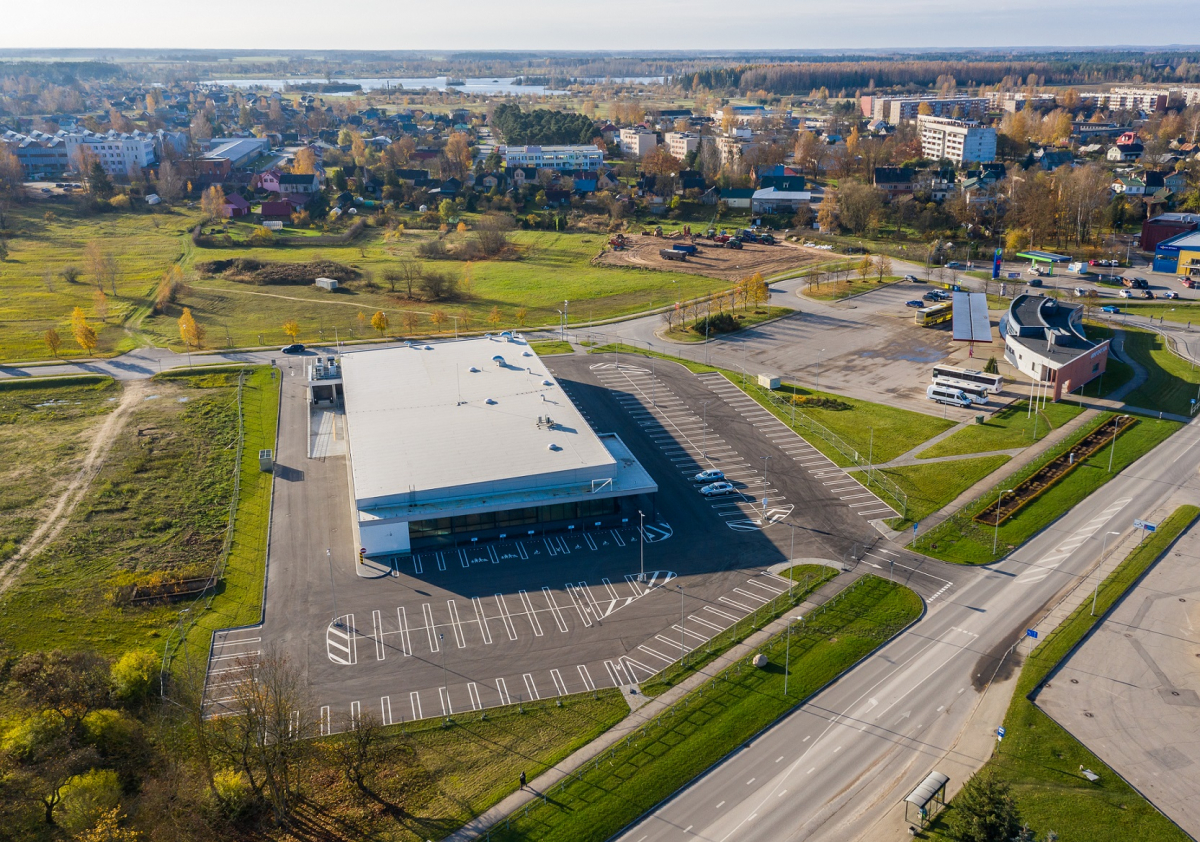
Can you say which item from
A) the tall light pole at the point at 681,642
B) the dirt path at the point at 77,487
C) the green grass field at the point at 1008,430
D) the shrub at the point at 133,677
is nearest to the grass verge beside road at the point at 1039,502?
the green grass field at the point at 1008,430

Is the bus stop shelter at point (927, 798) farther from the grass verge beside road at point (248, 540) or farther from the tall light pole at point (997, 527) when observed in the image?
the grass verge beside road at point (248, 540)

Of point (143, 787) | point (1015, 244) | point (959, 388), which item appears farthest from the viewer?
point (1015, 244)

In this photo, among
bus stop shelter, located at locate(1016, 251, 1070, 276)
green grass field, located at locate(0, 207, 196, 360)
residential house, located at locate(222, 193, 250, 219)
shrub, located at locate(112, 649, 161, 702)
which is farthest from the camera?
residential house, located at locate(222, 193, 250, 219)

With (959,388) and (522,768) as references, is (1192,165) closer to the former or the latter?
(959,388)

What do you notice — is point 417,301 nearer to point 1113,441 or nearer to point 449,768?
point 1113,441

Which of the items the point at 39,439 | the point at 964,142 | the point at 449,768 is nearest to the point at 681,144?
the point at 964,142

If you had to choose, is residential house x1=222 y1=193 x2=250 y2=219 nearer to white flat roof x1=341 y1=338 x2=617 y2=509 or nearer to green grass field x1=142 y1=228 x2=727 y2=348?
green grass field x1=142 y1=228 x2=727 y2=348

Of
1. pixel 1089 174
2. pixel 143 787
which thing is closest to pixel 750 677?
pixel 143 787

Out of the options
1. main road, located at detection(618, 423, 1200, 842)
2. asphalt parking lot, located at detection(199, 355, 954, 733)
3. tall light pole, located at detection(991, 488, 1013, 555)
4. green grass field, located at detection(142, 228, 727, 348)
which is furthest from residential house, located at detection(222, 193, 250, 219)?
main road, located at detection(618, 423, 1200, 842)
